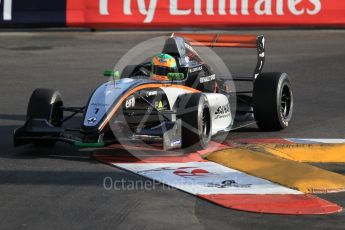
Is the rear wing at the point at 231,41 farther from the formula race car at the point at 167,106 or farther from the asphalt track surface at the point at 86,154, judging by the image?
the asphalt track surface at the point at 86,154

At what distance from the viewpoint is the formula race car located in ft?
33.1

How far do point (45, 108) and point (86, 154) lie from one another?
2.58 ft

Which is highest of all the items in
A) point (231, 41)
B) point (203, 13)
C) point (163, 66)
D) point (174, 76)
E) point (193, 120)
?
point (203, 13)

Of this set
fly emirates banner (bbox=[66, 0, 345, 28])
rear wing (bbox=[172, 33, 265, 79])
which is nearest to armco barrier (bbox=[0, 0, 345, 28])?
fly emirates banner (bbox=[66, 0, 345, 28])

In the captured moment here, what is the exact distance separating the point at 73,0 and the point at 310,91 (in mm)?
8516

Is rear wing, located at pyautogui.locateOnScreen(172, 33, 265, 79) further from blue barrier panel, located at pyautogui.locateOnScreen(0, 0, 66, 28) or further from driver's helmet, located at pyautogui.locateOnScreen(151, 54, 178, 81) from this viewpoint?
blue barrier panel, located at pyautogui.locateOnScreen(0, 0, 66, 28)

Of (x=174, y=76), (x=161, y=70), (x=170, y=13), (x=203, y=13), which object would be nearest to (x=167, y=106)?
(x=174, y=76)

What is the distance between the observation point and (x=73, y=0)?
22.2m

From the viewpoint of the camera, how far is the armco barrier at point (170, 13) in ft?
71.5

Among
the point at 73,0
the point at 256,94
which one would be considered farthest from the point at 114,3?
the point at 256,94

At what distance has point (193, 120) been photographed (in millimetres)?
10281

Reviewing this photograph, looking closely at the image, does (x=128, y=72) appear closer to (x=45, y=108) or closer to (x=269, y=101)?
(x=45, y=108)

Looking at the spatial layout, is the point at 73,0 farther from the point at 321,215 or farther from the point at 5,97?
the point at 321,215

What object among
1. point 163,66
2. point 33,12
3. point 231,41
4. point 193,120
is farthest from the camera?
point 33,12
